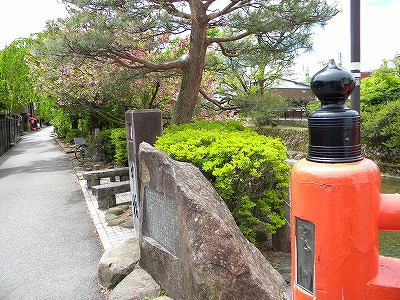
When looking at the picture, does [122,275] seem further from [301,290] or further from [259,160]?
[301,290]

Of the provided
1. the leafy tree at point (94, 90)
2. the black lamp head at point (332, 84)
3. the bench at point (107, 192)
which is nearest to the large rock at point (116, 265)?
the bench at point (107, 192)

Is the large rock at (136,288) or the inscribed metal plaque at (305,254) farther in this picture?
the large rock at (136,288)

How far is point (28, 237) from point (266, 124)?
20.2 metres

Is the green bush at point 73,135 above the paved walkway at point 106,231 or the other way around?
above

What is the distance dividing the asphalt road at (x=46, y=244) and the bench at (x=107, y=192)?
52cm

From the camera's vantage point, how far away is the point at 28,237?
7.25 metres

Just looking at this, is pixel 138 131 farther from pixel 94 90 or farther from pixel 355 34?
pixel 94 90

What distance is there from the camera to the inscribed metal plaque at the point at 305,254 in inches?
54.4

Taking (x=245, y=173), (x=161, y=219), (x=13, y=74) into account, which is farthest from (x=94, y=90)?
(x=13, y=74)

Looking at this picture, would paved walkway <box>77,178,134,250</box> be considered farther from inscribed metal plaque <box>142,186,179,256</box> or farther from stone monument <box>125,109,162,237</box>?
inscribed metal plaque <box>142,186,179,256</box>

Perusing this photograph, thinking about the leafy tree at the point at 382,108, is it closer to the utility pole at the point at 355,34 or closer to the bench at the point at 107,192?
the utility pole at the point at 355,34

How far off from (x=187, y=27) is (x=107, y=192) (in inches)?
175

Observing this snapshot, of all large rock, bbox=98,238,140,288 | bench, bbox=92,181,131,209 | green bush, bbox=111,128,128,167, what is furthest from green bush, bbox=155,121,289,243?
green bush, bbox=111,128,128,167

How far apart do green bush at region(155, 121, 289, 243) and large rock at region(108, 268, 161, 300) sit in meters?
1.39
